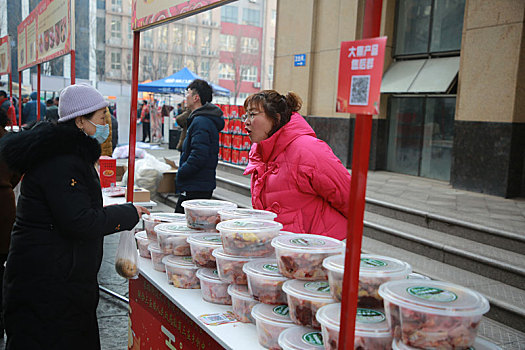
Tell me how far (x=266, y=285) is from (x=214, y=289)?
42 cm

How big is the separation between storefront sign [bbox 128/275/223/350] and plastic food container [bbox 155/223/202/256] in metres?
0.27

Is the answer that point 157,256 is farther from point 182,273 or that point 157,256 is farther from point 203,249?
point 203,249

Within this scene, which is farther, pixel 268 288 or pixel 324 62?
pixel 324 62

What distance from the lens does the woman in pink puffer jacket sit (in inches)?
111

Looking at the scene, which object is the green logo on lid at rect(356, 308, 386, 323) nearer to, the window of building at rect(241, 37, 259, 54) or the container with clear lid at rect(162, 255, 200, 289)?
the container with clear lid at rect(162, 255, 200, 289)

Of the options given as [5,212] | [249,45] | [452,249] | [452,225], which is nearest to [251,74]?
[249,45]

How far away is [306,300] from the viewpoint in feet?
6.12

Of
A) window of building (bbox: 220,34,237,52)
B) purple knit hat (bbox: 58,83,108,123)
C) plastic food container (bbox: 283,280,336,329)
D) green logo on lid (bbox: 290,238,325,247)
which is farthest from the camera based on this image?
window of building (bbox: 220,34,237,52)

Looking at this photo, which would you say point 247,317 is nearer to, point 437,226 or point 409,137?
point 437,226

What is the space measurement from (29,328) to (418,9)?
379 inches

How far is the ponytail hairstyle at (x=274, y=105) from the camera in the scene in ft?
9.57

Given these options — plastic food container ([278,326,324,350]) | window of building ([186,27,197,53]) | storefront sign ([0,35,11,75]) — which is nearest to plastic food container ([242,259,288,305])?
plastic food container ([278,326,324,350])

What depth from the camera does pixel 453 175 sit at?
8117 millimetres

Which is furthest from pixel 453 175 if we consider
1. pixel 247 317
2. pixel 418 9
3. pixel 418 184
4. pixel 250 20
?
pixel 250 20
